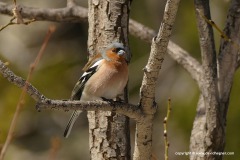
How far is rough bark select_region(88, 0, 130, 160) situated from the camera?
4.59 m

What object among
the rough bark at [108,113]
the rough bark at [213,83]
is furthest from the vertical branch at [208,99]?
the rough bark at [108,113]

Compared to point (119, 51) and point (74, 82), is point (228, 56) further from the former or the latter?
point (74, 82)

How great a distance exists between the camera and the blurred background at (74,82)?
7699mm

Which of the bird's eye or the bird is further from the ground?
the bird's eye

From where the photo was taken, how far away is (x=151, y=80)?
3795 mm

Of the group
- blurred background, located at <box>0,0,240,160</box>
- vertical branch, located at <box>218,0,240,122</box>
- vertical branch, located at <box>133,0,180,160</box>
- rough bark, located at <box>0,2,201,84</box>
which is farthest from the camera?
blurred background, located at <box>0,0,240,160</box>

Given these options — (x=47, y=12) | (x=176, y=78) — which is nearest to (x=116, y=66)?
(x=47, y=12)

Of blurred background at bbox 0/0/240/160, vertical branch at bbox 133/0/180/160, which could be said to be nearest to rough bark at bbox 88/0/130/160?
vertical branch at bbox 133/0/180/160

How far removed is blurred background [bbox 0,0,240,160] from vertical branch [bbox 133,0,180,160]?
8.82 feet

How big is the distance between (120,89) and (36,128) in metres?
4.94

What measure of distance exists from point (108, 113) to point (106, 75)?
522mm

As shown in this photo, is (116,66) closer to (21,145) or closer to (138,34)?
(138,34)

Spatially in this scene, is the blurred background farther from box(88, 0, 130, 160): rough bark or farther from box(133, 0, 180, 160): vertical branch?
box(133, 0, 180, 160): vertical branch

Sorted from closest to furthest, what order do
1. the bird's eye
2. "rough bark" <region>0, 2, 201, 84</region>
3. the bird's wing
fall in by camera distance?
the bird's eye, the bird's wing, "rough bark" <region>0, 2, 201, 84</region>
